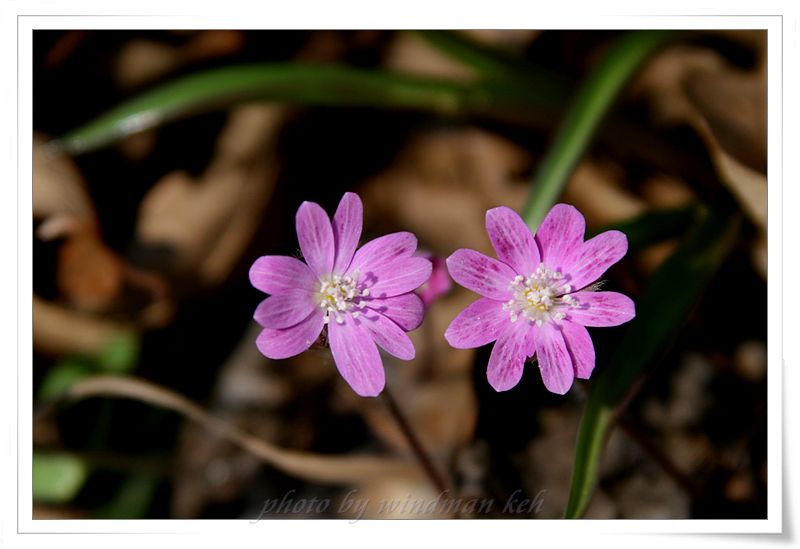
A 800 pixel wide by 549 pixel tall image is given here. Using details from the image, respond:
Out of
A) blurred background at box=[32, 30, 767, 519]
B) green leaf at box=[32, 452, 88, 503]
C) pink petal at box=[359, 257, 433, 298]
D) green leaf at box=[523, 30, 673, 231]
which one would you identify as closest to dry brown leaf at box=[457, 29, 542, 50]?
blurred background at box=[32, 30, 767, 519]

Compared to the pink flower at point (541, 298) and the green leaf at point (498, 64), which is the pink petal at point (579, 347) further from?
the green leaf at point (498, 64)

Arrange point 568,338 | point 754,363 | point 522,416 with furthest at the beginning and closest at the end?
1. point 754,363
2. point 522,416
3. point 568,338

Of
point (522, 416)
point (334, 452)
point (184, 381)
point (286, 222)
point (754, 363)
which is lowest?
point (754, 363)

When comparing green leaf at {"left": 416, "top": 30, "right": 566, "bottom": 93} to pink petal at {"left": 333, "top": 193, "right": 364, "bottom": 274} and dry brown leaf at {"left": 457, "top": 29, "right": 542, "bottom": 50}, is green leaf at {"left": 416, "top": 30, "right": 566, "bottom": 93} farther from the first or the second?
pink petal at {"left": 333, "top": 193, "right": 364, "bottom": 274}

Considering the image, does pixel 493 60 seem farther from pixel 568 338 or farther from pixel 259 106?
pixel 568 338
